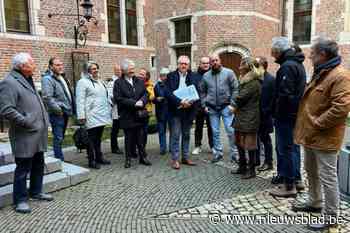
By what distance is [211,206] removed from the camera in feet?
12.0

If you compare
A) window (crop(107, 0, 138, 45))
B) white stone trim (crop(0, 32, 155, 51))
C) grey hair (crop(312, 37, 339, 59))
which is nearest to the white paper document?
grey hair (crop(312, 37, 339, 59))

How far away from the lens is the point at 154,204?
3730 mm

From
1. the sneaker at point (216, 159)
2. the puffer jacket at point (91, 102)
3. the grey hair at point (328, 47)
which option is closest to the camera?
the grey hair at point (328, 47)

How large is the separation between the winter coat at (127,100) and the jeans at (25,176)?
1.65 metres

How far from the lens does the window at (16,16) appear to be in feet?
30.6

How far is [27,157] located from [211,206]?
2.18m

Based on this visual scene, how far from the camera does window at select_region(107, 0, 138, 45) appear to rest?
41.2 feet

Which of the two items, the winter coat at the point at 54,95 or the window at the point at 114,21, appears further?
the window at the point at 114,21

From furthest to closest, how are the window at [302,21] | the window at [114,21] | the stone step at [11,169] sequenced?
1. the window at [302,21]
2. the window at [114,21]
3. the stone step at [11,169]

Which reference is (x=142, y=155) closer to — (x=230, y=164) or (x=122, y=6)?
(x=230, y=164)

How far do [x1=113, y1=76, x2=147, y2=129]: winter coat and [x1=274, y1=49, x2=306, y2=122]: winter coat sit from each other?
7.88ft

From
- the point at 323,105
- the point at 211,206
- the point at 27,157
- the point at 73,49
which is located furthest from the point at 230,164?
the point at 73,49

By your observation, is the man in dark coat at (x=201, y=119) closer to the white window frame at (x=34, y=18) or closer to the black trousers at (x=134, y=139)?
the black trousers at (x=134, y=139)

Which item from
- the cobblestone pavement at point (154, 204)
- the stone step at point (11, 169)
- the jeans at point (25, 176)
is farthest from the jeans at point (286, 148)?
the stone step at point (11, 169)
